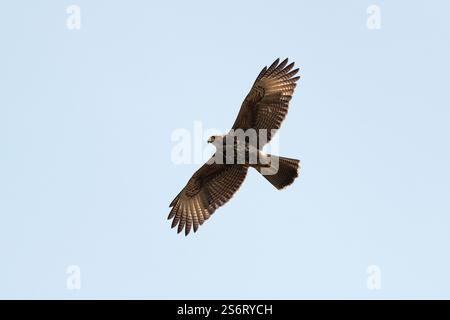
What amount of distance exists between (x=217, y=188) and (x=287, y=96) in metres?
2.38

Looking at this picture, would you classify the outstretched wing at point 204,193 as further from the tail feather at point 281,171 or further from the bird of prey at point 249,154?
the tail feather at point 281,171

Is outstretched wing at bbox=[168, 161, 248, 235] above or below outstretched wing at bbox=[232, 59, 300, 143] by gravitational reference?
below

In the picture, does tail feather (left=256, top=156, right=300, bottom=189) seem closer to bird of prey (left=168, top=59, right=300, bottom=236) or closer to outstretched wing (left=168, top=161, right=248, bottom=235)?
bird of prey (left=168, top=59, right=300, bottom=236)

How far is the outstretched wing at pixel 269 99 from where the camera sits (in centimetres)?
1692

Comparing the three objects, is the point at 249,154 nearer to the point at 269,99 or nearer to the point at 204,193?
the point at 269,99

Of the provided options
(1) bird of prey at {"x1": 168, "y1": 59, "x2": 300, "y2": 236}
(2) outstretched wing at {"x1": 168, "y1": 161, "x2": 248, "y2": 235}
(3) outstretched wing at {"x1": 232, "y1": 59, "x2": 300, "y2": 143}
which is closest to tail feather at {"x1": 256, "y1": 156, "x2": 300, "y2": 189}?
(1) bird of prey at {"x1": 168, "y1": 59, "x2": 300, "y2": 236}

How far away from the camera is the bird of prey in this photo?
→ 55.1 feet

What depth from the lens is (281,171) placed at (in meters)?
16.9

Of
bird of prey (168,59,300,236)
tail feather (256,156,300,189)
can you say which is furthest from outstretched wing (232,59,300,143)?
tail feather (256,156,300,189)

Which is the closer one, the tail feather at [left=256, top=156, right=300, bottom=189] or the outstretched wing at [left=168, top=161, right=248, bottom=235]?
the tail feather at [left=256, top=156, right=300, bottom=189]
